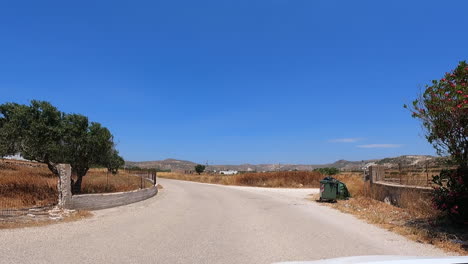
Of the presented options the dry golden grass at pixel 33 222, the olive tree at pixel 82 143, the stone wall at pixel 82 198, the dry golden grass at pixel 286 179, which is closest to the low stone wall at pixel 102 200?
the stone wall at pixel 82 198

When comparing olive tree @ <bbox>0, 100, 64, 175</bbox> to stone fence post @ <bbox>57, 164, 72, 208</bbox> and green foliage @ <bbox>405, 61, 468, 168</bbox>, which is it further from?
green foliage @ <bbox>405, 61, 468, 168</bbox>

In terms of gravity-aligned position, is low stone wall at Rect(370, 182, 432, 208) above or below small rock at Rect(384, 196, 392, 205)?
above

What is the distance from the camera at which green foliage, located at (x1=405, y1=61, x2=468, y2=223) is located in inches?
360

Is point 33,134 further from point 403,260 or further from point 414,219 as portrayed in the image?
point 403,260

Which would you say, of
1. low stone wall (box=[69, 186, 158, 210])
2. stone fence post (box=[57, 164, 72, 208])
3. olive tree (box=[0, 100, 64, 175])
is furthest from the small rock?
olive tree (box=[0, 100, 64, 175])

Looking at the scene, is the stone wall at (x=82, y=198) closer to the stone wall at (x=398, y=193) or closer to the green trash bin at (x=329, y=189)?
the green trash bin at (x=329, y=189)

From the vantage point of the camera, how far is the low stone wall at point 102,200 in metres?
14.2

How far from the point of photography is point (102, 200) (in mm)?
15594

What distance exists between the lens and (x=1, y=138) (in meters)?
17.0

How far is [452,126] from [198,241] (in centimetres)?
708

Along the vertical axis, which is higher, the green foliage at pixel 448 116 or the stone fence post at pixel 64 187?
the green foliage at pixel 448 116

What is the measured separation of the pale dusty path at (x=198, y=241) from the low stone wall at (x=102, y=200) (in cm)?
107

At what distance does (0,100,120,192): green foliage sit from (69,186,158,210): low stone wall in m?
2.73

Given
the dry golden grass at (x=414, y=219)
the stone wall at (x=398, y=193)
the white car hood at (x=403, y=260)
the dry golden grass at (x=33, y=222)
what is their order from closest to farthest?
the white car hood at (x=403, y=260) < the dry golden grass at (x=414, y=219) < the dry golden grass at (x=33, y=222) < the stone wall at (x=398, y=193)
